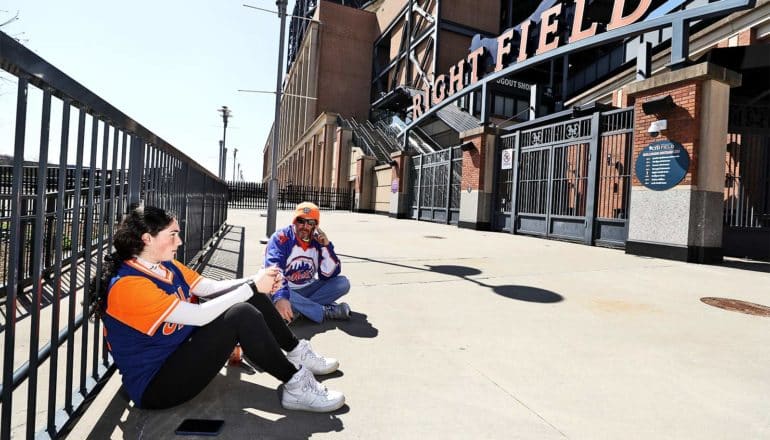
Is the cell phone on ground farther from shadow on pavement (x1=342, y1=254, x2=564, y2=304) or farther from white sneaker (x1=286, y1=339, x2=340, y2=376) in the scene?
shadow on pavement (x1=342, y1=254, x2=564, y2=304)

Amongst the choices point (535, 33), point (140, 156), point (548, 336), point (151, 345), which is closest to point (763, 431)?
point (548, 336)

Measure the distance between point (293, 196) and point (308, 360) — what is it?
3525 cm

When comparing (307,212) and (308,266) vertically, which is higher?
(307,212)

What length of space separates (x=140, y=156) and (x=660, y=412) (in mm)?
3616

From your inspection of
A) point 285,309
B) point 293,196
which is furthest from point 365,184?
point 285,309

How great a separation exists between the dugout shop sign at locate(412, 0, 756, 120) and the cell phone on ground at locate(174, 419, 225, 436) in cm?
1023

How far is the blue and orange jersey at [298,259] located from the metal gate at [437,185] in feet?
44.5

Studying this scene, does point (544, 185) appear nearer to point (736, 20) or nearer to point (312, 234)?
point (736, 20)

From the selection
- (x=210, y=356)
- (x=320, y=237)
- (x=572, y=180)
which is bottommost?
(x=210, y=356)

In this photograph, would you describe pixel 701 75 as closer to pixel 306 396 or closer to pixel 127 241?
pixel 306 396

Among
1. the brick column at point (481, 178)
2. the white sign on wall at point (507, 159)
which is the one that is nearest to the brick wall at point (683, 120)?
the white sign on wall at point (507, 159)

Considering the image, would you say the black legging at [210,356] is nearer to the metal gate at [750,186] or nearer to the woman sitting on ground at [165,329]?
the woman sitting on ground at [165,329]

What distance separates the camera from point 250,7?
10867mm

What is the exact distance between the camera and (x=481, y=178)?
1502 centimetres
